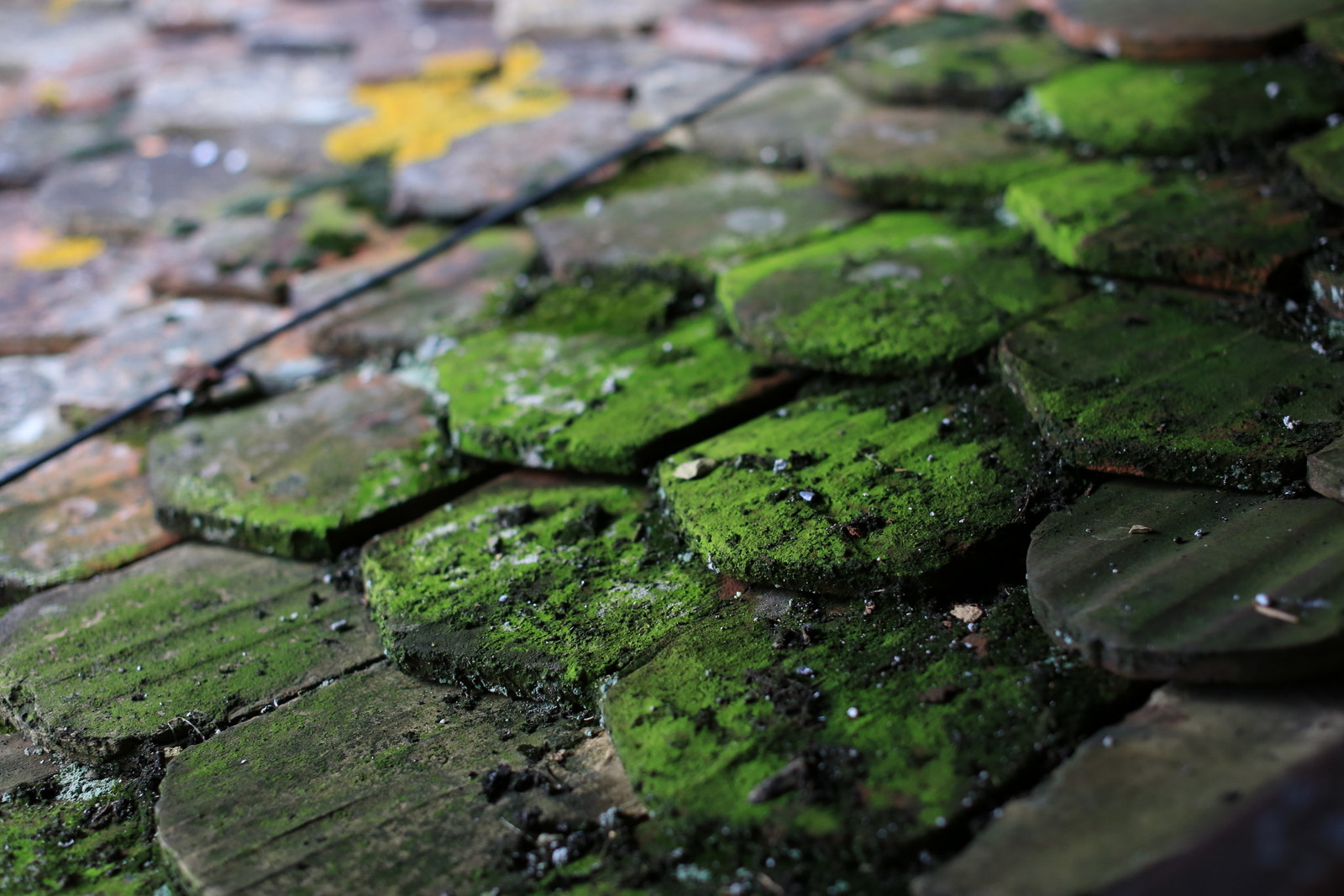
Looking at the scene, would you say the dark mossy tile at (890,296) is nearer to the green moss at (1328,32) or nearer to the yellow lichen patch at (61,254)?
the green moss at (1328,32)

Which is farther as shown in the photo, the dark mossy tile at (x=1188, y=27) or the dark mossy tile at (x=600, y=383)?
the dark mossy tile at (x=1188, y=27)

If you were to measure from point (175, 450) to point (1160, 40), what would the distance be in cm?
221

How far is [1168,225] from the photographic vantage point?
1.65 meters

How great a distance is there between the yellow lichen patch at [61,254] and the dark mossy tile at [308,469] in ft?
3.38

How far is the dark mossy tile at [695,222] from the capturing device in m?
2.08

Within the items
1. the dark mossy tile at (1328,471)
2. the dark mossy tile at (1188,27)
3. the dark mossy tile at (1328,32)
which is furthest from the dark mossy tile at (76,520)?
Answer: the dark mossy tile at (1328,32)

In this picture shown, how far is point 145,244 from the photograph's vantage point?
8.66 feet

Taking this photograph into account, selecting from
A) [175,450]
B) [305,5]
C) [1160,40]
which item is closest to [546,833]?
[175,450]

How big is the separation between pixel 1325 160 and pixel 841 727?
1309 millimetres

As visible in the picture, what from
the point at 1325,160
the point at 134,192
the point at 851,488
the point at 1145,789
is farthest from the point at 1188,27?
the point at 134,192

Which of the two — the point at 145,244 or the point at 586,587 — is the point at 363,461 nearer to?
the point at 586,587

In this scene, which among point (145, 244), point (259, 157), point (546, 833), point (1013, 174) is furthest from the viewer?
point (259, 157)

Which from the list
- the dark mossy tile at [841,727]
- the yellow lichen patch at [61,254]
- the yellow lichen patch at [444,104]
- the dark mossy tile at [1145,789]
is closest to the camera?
the dark mossy tile at [1145,789]

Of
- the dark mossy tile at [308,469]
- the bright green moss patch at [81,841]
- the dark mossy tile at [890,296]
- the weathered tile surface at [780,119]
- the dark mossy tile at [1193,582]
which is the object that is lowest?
the bright green moss patch at [81,841]
